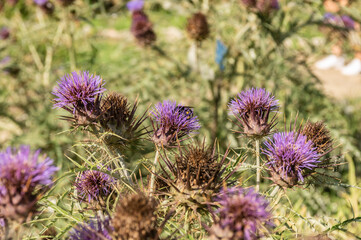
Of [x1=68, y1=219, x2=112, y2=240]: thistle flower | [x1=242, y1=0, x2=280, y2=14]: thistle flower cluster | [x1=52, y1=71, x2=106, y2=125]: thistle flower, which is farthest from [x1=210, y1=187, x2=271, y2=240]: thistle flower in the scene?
[x1=242, y1=0, x2=280, y2=14]: thistle flower cluster

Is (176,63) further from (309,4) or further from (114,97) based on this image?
(114,97)

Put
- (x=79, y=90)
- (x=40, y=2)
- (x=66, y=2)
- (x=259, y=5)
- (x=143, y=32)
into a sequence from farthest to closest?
(x=40, y=2) < (x=143, y=32) < (x=66, y=2) < (x=259, y=5) < (x=79, y=90)

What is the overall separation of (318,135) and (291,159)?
0.18 meters

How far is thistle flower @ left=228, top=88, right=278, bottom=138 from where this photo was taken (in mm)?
1212

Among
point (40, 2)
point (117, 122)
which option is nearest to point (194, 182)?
point (117, 122)

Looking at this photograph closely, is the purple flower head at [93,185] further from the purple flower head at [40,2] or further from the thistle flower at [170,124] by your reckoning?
the purple flower head at [40,2]

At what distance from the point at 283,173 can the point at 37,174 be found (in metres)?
0.68

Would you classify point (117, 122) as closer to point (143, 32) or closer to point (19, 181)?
point (19, 181)

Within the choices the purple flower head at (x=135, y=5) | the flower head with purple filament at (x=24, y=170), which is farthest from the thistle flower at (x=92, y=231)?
the purple flower head at (x=135, y=5)

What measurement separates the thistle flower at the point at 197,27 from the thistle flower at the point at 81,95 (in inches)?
60.4

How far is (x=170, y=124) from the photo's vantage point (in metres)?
1.24

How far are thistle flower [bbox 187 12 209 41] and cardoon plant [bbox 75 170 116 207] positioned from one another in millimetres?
1670

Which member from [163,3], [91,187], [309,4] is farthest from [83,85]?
[309,4]

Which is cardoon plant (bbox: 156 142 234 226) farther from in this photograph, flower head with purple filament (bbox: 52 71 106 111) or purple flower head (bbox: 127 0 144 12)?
purple flower head (bbox: 127 0 144 12)
